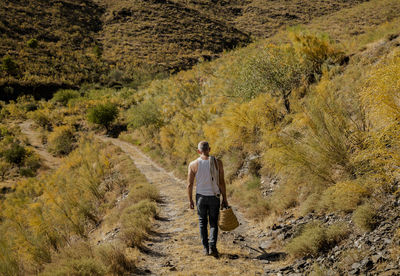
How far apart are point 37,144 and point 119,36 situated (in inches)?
1581

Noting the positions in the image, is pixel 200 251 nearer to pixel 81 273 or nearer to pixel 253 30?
pixel 81 273

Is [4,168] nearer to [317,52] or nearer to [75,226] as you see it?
[75,226]

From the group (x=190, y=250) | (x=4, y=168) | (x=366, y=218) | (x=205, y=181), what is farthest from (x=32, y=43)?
(x=366, y=218)

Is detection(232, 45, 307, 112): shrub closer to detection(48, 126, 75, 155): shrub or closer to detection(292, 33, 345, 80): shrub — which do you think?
detection(292, 33, 345, 80): shrub

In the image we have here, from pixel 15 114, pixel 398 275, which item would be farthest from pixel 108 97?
pixel 398 275

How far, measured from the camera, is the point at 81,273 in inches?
159

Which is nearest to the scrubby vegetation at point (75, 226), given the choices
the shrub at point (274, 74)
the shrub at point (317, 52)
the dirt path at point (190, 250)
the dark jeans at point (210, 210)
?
the dirt path at point (190, 250)

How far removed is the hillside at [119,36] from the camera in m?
47.0

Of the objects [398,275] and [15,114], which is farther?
[15,114]

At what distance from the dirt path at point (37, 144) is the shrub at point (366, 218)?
88.2 ft

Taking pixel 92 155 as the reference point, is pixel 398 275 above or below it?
above

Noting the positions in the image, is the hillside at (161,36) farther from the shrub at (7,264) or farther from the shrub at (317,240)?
the shrub at (317,240)

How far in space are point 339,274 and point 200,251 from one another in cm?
265

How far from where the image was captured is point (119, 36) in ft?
203
